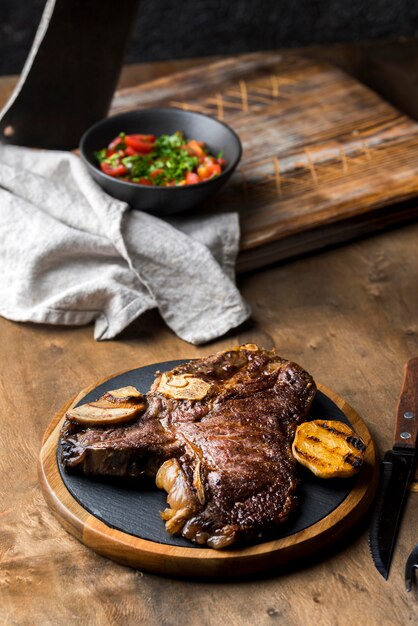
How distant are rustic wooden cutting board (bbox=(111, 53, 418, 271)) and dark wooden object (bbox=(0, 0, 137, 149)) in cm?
28

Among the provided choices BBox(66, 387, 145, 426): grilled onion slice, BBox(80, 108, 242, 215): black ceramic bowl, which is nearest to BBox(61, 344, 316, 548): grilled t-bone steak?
BBox(66, 387, 145, 426): grilled onion slice

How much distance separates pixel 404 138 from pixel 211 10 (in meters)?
1.66

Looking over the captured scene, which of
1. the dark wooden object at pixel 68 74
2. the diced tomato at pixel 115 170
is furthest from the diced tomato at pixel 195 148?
the dark wooden object at pixel 68 74

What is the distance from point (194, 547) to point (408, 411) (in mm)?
557

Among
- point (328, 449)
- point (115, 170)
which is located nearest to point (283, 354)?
point (328, 449)

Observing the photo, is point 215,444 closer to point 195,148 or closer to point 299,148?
point 195,148

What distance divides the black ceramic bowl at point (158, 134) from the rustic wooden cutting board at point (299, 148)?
0.44 feet

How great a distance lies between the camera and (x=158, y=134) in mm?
2549

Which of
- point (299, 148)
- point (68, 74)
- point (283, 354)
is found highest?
point (68, 74)

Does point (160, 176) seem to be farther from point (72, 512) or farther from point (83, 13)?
point (72, 512)

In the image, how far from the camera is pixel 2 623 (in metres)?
1.43

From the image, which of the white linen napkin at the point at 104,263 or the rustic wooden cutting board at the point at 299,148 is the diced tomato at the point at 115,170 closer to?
the white linen napkin at the point at 104,263

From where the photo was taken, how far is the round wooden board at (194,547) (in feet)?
4.85

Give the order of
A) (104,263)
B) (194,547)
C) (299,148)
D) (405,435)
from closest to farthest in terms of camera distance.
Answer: (194,547), (405,435), (104,263), (299,148)
